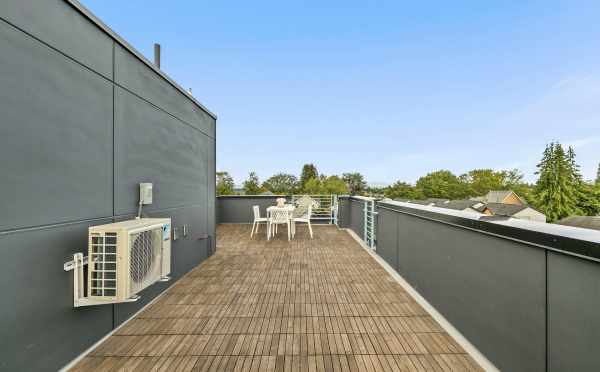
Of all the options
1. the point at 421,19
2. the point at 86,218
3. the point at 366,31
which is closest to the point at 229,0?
the point at 366,31

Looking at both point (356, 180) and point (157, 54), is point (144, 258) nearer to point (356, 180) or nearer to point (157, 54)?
point (157, 54)

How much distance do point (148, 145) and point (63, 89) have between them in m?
0.95

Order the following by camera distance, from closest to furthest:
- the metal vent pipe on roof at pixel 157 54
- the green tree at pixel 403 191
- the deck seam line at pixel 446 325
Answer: the deck seam line at pixel 446 325
the metal vent pipe on roof at pixel 157 54
the green tree at pixel 403 191

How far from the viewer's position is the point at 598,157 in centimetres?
4684

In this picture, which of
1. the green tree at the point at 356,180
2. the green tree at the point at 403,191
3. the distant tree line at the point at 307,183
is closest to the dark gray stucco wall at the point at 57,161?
the distant tree line at the point at 307,183

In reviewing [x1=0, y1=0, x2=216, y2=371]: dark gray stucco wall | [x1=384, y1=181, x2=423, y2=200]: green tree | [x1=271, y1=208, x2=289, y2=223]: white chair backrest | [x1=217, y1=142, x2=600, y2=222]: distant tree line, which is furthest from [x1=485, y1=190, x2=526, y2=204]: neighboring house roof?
[x1=0, y1=0, x2=216, y2=371]: dark gray stucco wall

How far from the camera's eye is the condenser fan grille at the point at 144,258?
1750mm

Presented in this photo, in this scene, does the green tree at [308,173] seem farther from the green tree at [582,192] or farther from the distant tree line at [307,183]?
the green tree at [582,192]

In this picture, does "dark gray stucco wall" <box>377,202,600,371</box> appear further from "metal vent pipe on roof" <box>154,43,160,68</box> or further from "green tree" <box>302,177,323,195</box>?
"green tree" <box>302,177,323,195</box>

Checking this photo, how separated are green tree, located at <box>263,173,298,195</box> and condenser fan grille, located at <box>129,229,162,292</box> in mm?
54856

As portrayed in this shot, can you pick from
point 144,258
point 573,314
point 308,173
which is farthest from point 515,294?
point 308,173

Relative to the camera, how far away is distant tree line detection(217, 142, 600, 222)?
115ft

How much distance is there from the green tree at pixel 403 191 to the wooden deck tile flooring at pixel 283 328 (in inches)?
2375

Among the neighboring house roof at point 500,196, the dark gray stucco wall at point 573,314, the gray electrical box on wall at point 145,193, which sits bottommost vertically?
the neighboring house roof at point 500,196
